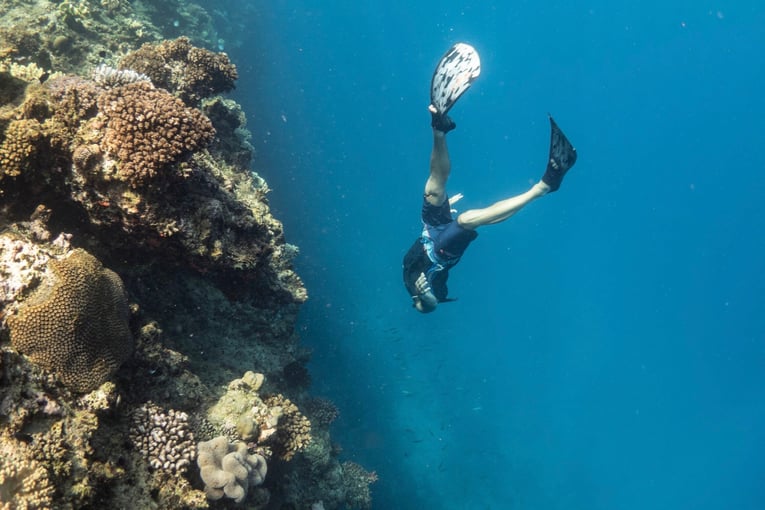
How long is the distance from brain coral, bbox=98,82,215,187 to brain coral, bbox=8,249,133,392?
931 mm

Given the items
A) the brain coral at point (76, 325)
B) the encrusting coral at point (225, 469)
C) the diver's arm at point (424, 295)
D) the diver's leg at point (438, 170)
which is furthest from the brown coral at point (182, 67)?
the diver's arm at point (424, 295)

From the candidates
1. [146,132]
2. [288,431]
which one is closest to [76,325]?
[146,132]

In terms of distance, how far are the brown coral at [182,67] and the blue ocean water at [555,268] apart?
48.4 ft

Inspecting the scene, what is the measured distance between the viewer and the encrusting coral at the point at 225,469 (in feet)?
14.3

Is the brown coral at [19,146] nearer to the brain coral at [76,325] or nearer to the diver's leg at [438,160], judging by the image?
the brain coral at [76,325]

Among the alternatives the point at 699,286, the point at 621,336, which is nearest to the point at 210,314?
the point at 621,336

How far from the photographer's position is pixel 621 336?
87375 mm

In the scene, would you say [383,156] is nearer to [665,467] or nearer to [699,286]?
[665,467]

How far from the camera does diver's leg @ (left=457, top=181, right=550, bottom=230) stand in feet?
29.4

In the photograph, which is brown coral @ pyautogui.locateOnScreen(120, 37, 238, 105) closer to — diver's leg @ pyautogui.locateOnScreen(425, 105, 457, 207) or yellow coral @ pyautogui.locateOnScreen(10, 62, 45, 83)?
yellow coral @ pyautogui.locateOnScreen(10, 62, 45, 83)

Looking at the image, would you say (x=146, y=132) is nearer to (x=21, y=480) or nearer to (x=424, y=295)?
(x=21, y=480)

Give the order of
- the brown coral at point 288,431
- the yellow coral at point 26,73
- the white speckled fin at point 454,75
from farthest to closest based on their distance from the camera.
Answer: the white speckled fin at point 454,75
the brown coral at point 288,431
the yellow coral at point 26,73

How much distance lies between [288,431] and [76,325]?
3.53 meters

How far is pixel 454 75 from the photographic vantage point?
7.27 metres
